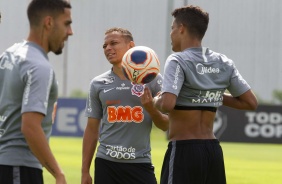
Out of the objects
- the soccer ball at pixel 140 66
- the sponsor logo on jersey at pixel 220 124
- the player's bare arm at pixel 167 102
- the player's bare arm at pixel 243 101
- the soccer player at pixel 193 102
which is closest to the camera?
the player's bare arm at pixel 167 102

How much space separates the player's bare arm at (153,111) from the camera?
664cm

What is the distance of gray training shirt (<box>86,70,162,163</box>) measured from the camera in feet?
24.1

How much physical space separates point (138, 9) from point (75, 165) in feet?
46.6

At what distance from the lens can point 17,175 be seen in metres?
4.98

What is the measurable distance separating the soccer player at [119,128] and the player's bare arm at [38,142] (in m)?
2.51

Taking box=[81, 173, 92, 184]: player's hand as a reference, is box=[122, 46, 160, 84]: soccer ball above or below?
above

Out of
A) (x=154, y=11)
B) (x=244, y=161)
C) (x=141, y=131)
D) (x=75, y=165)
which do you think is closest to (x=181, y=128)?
(x=141, y=131)

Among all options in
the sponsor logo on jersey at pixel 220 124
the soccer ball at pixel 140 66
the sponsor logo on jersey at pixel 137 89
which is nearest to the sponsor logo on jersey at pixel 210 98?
the soccer ball at pixel 140 66

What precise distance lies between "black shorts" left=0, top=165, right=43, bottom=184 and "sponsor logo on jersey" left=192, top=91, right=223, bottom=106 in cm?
170

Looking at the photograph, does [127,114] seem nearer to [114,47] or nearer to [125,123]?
[125,123]

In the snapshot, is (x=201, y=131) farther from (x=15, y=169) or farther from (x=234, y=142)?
(x=234, y=142)

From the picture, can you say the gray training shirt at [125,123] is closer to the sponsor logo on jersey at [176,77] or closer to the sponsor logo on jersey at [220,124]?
the sponsor logo on jersey at [176,77]

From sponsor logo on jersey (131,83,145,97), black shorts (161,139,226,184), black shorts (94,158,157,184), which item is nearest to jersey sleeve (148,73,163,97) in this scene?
sponsor logo on jersey (131,83,145,97)

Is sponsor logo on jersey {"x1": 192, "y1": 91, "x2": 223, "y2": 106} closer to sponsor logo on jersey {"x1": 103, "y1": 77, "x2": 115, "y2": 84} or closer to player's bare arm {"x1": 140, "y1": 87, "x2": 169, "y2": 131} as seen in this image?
player's bare arm {"x1": 140, "y1": 87, "x2": 169, "y2": 131}
